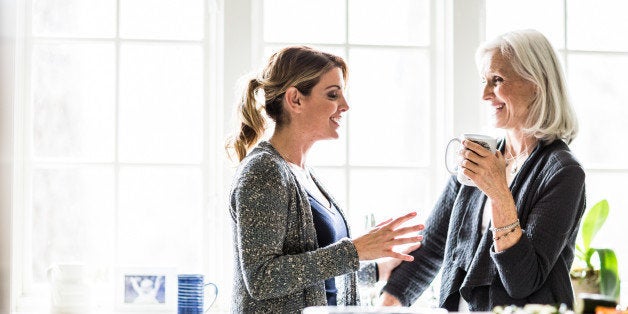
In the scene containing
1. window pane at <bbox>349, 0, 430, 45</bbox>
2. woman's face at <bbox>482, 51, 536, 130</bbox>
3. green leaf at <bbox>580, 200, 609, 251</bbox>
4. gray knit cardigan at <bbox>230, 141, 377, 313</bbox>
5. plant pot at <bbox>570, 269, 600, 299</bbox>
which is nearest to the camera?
gray knit cardigan at <bbox>230, 141, 377, 313</bbox>

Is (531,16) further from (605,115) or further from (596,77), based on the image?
(605,115)

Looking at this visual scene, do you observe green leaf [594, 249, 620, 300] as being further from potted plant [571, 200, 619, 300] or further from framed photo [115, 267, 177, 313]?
framed photo [115, 267, 177, 313]

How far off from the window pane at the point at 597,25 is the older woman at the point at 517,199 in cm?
99

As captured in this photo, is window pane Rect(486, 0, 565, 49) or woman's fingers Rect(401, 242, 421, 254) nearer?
woman's fingers Rect(401, 242, 421, 254)

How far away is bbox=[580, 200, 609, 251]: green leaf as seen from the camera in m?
2.80

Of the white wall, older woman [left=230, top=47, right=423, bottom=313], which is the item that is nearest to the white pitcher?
the white wall

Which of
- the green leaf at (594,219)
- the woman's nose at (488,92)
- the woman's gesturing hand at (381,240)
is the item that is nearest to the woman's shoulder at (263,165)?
the woman's gesturing hand at (381,240)

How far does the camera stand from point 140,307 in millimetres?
2840

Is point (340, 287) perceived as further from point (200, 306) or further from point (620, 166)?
point (620, 166)

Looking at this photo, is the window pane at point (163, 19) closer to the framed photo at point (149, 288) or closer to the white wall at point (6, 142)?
the white wall at point (6, 142)

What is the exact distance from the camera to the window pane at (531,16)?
3102 mm

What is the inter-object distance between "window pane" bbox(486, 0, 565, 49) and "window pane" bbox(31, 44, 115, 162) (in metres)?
1.33

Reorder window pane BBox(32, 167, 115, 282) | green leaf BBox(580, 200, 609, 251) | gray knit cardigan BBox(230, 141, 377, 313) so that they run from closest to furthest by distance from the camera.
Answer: gray knit cardigan BBox(230, 141, 377, 313)
green leaf BBox(580, 200, 609, 251)
window pane BBox(32, 167, 115, 282)

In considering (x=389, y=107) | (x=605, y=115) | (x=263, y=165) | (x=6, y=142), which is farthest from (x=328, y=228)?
(x=605, y=115)
